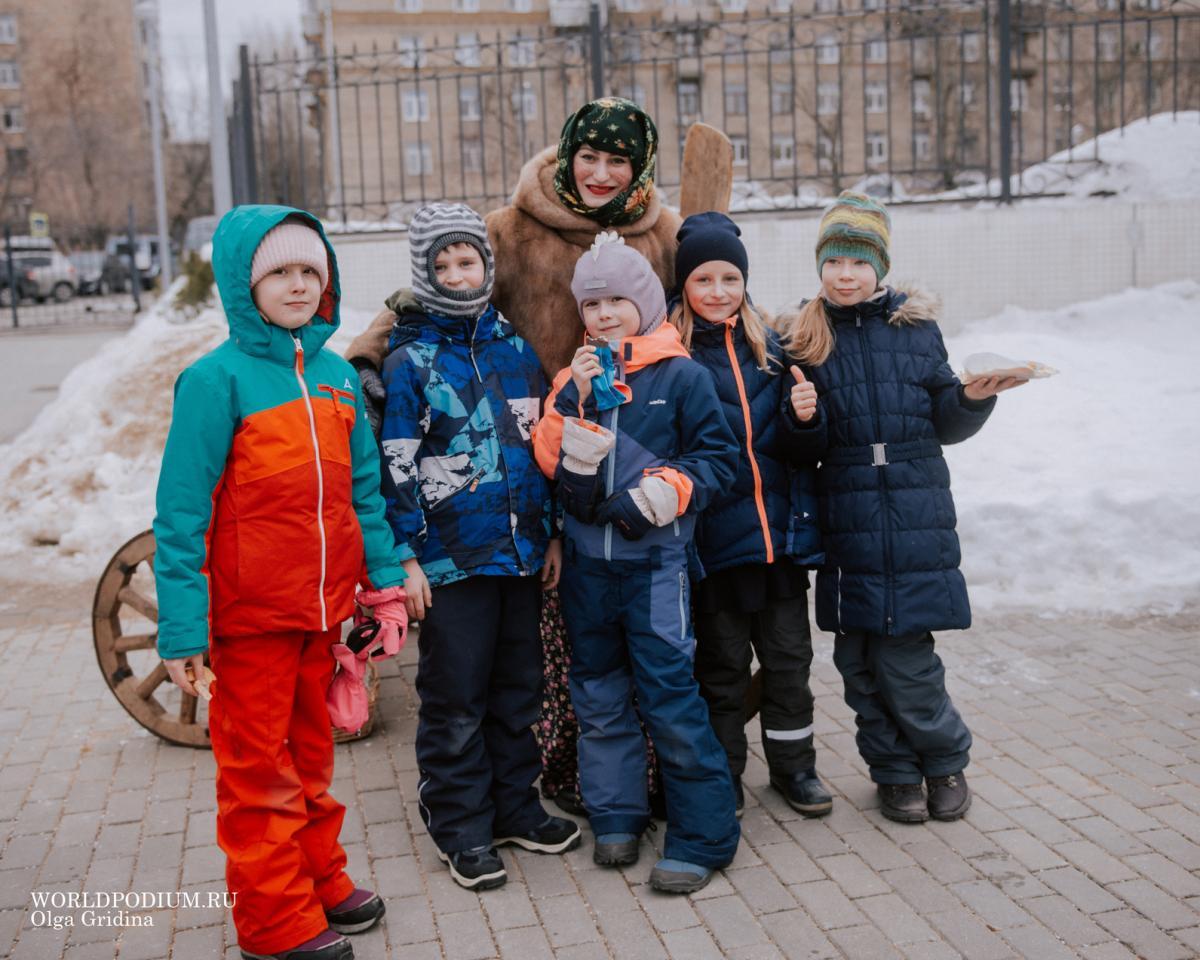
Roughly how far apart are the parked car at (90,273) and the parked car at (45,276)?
1.66m

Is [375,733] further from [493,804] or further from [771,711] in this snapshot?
[771,711]

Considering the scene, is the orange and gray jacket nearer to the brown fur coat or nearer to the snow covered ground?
the brown fur coat

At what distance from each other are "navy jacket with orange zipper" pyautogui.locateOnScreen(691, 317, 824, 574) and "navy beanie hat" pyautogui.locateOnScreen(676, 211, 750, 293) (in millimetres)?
166

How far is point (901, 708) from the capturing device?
12.4 ft

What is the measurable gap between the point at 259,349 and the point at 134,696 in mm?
2106

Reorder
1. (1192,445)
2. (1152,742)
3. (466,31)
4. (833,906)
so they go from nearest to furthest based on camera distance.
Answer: (833,906), (1152,742), (1192,445), (466,31)

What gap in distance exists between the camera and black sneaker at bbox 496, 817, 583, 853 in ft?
12.0

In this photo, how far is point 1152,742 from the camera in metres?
4.31

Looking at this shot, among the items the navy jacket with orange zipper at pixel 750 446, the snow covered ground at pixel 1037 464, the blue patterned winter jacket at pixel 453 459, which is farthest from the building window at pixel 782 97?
the blue patterned winter jacket at pixel 453 459

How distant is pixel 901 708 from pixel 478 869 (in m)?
1.39

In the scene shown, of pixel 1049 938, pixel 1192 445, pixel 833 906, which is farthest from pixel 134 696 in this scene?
pixel 1192 445

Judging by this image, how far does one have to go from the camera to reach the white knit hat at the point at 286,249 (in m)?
3.03

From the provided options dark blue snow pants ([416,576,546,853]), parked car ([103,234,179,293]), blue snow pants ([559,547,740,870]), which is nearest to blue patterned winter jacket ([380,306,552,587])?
dark blue snow pants ([416,576,546,853])

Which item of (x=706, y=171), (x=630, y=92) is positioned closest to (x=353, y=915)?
(x=706, y=171)
